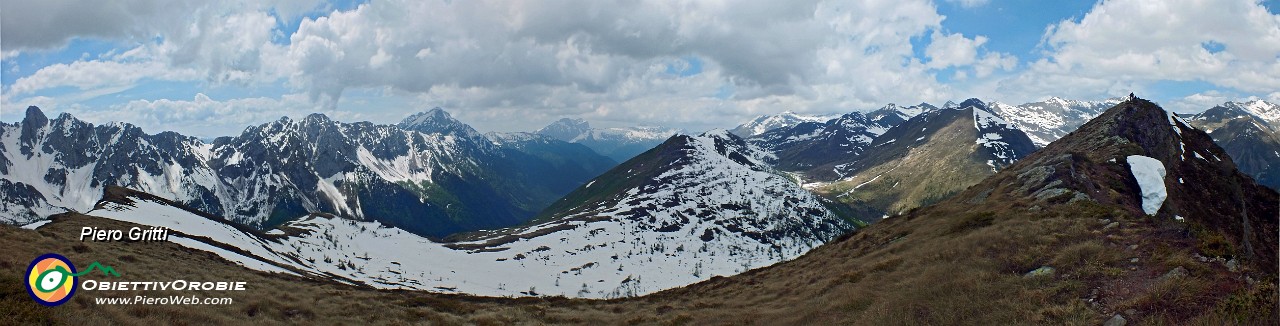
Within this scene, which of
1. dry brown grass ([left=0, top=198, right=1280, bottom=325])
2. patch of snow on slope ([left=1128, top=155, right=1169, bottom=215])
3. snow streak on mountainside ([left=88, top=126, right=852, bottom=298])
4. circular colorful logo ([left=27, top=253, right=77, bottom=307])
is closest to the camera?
dry brown grass ([left=0, top=198, right=1280, bottom=325])

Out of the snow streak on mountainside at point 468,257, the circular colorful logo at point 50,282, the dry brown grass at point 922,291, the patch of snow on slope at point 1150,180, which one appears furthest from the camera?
the snow streak on mountainside at point 468,257

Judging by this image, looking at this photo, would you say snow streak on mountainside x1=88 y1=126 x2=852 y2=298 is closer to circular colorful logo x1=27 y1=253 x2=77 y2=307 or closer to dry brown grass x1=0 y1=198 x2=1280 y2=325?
dry brown grass x1=0 y1=198 x2=1280 y2=325

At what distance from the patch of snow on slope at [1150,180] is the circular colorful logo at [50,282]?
195 ft

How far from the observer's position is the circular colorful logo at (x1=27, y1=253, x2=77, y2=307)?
744 inches

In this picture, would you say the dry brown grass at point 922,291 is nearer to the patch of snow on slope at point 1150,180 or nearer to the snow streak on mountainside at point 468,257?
the patch of snow on slope at point 1150,180

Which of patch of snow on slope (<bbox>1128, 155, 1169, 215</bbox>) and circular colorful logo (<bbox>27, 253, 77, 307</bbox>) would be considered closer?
circular colorful logo (<bbox>27, 253, 77, 307</bbox>)

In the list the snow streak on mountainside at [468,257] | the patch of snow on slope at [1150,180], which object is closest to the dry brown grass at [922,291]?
the patch of snow on slope at [1150,180]

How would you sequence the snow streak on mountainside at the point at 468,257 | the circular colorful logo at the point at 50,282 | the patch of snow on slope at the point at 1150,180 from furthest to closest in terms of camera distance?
1. the snow streak on mountainside at the point at 468,257
2. the patch of snow on slope at the point at 1150,180
3. the circular colorful logo at the point at 50,282

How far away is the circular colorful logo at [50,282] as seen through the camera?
18.9 m

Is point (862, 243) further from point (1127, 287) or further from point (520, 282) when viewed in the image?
point (520, 282)

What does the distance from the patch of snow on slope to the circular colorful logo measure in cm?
5947

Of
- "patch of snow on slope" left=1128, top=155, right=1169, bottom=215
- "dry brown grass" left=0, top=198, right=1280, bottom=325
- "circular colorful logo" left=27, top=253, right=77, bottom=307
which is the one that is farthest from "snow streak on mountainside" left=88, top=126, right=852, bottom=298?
"patch of snow on slope" left=1128, top=155, right=1169, bottom=215

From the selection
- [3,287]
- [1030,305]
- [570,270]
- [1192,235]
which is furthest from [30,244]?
[570,270]

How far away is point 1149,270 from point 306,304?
36.9 meters
